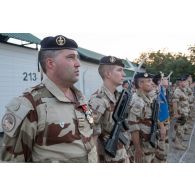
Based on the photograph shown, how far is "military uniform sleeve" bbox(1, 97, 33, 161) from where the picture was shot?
1.24m

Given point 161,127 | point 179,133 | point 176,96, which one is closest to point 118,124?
point 161,127

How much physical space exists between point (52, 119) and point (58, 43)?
336mm

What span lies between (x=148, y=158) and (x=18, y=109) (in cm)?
196

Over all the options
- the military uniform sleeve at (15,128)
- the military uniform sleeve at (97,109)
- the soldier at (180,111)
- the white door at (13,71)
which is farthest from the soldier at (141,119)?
the soldier at (180,111)

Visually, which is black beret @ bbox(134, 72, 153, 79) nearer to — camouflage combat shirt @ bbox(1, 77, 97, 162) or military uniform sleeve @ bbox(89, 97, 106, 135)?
military uniform sleeve @ bbox(89, 97, 106, 135)

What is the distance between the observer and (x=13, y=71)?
201 inches

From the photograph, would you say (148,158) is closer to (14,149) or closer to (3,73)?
(14,149)

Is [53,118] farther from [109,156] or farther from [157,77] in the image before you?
[157,77]

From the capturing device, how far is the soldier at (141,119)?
2.81 m

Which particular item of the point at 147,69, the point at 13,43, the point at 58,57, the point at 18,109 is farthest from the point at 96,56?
the point at 13,43

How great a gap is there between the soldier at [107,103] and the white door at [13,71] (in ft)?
8.29

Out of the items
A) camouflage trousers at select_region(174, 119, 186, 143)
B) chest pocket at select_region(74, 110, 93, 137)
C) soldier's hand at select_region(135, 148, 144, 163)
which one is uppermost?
chest pocket at select_region(74, 110, 93, 137)

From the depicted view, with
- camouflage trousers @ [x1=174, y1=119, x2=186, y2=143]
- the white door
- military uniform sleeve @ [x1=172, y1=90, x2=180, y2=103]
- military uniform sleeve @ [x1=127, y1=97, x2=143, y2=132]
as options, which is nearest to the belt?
military uniform sleeve @ [x1=127, y1=97, x2=143, y2=132]

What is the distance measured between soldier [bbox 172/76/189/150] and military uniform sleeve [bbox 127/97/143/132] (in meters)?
2.43
